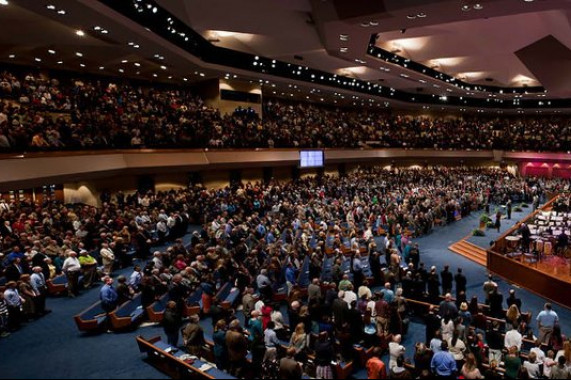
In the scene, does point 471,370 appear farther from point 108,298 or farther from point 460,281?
point 108,298

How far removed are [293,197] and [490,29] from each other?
1145 centimetres

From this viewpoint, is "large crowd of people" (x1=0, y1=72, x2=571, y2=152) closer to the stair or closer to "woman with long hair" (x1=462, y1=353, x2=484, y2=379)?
the stair

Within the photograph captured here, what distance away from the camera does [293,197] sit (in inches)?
846

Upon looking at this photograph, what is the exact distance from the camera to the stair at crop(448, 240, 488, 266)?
1552cm

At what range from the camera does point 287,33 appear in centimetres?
1778

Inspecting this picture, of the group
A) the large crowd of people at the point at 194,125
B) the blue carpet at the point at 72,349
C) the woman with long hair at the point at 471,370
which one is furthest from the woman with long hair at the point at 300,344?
the large crowd of people at the point at 194,125

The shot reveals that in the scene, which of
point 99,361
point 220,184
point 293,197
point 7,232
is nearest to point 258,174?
point 220,184

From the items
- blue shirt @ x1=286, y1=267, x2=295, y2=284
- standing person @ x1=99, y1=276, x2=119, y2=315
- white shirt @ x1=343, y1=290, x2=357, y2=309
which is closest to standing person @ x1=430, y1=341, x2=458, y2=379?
white shirt @ x1=343, y1=290, x2=357, y2=309

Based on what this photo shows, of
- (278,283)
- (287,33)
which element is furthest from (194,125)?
(278,283)

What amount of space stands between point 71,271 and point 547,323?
417 inches

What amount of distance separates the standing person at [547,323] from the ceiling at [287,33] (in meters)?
7.49

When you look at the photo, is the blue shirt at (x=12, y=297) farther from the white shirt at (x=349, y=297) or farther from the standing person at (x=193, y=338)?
the white shirt at (x=349, y=297)

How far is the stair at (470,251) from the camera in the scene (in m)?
15.5

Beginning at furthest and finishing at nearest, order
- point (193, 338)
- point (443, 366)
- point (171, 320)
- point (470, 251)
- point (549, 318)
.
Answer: point (470, 251), point (549, 318), point (171, 320), point (193, 338), point (443, 366)
